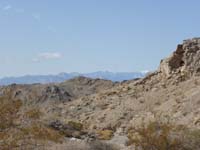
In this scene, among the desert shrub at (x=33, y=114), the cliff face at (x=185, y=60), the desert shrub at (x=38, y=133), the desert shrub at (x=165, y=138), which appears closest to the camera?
the desert shrub at (x=38, y=133)

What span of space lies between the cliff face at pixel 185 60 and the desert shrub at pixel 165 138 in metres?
22.9

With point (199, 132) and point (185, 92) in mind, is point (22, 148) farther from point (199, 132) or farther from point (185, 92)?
point (185, 92)

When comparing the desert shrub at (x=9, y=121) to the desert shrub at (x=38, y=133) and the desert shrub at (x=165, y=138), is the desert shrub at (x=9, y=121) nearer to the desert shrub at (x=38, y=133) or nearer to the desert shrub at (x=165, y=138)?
the desert shrub at (x=38, y=133)

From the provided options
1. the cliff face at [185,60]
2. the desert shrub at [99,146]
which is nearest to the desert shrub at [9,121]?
the desert shrub at [99,146]

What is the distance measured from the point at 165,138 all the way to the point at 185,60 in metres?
25.5

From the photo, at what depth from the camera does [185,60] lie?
4847cm

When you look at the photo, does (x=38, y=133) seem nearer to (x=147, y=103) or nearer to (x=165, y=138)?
(x=165, y=138)

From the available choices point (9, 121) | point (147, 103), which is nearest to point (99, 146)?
point (9, 121)

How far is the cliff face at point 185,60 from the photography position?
156ft

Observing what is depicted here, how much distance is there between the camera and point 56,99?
3548 inches

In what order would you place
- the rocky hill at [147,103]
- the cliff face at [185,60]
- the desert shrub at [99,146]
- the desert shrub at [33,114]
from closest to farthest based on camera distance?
the desert shrub at [33,114]
the desert shrub at [99,146]
the rocky hill at [147,103]
the cliff face at [185,60]

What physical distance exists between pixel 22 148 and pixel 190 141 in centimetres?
861

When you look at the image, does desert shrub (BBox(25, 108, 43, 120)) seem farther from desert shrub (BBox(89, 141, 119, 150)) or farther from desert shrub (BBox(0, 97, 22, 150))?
desert shrub (BBox(89, 141, 119, 150))

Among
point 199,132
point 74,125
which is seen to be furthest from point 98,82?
point 199,132
